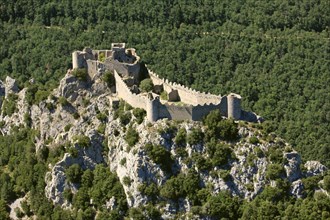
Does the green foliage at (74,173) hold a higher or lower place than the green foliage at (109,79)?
lower

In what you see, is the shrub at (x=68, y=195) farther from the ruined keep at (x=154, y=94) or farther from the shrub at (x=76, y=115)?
the ruined keep at (x=154, y=94)


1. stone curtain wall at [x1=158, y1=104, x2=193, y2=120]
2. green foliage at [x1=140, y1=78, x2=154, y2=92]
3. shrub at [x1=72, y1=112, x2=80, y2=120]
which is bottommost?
shrub at [x1=72, y1=112, x2=80, y2=120]

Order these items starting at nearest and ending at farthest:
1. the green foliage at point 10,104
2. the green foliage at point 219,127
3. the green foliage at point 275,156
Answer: the green foliage at point 275,156
the green foliage at point 219,127
the green foliage at point 10,104

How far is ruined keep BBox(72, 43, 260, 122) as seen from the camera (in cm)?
10288

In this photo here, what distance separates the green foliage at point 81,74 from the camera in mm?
111875

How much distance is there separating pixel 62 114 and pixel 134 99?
1142cm

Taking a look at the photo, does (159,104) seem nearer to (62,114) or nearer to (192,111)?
(192,111)

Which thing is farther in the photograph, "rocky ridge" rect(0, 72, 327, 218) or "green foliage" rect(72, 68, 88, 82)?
"green foliage" rect(72, 68, 88, 82)

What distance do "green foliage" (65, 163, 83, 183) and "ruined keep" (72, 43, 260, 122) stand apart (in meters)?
9.20

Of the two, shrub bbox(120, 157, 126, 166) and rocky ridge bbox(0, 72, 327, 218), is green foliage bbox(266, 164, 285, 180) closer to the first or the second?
rocky ridge bbox(0, 72, 327, 218)

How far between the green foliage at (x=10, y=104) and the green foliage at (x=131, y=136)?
933 inches

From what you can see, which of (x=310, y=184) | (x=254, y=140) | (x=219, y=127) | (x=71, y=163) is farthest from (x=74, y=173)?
(x=310, y=184)

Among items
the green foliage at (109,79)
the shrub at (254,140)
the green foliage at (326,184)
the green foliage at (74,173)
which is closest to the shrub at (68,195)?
the green foliage at (74,173)

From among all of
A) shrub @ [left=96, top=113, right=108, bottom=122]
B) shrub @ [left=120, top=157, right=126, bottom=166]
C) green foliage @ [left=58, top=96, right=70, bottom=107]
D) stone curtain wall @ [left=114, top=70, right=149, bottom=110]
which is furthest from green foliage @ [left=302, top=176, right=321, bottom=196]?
green foliage @ [left=58, top=96, right=70, bottom=107]
